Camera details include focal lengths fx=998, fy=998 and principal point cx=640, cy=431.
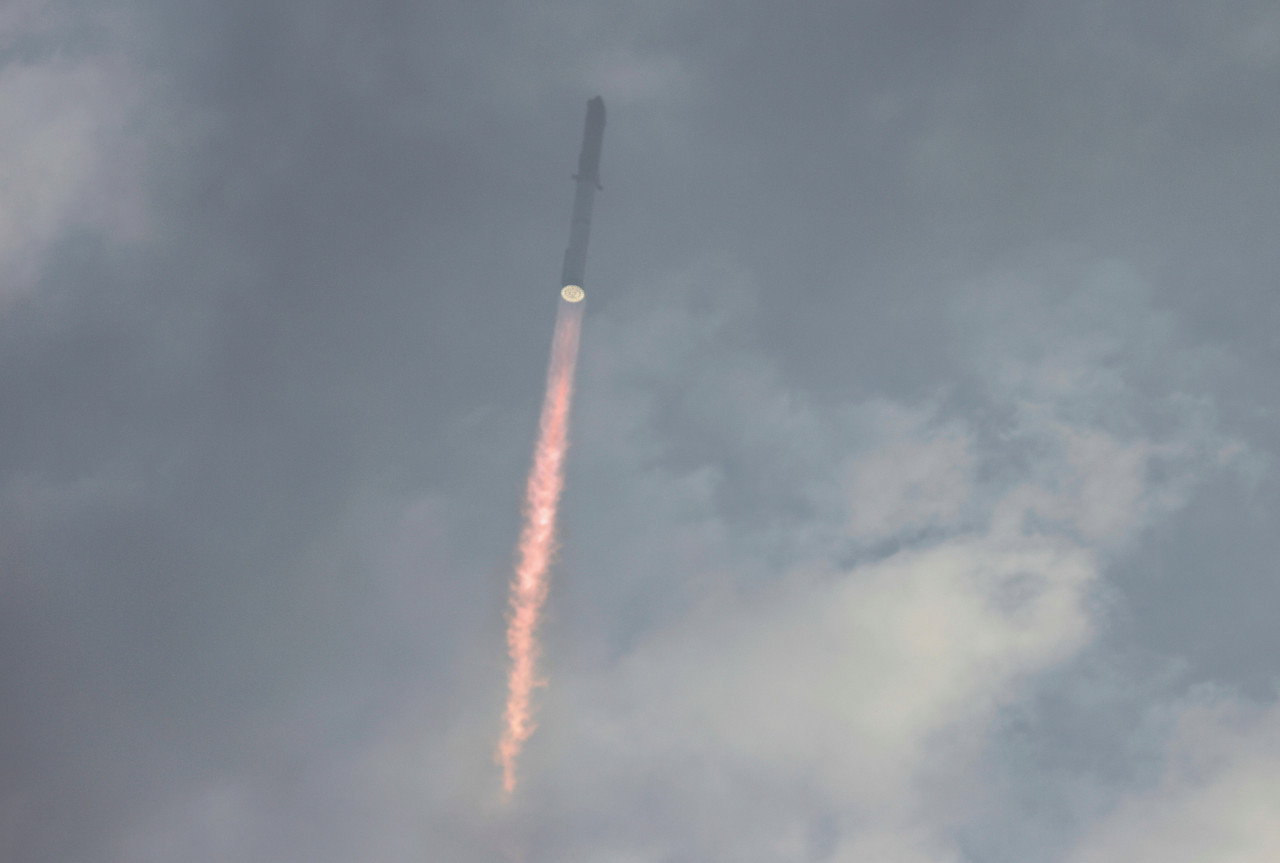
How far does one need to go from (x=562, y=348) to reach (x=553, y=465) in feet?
56.2

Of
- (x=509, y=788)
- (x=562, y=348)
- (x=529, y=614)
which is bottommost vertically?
(x=509, y=788)

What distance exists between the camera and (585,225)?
135500mm

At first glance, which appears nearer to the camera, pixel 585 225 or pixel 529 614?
pixel 585 225

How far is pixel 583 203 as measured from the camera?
448 ft

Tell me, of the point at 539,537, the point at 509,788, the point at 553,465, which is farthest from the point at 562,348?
the point at 509,788

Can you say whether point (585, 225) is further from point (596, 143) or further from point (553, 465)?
point (553, 465)

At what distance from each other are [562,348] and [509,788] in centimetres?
6483

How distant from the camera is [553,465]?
477ft

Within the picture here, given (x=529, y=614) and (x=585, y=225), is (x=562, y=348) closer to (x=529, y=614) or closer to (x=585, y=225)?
(x=585, y=225)

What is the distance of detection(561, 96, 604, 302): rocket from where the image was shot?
131 meters

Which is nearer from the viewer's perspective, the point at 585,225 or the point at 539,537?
the point at 585,225

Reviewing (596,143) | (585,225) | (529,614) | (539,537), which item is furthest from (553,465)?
(596,143)

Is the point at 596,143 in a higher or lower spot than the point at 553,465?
higher

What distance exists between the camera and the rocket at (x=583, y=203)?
429ft
